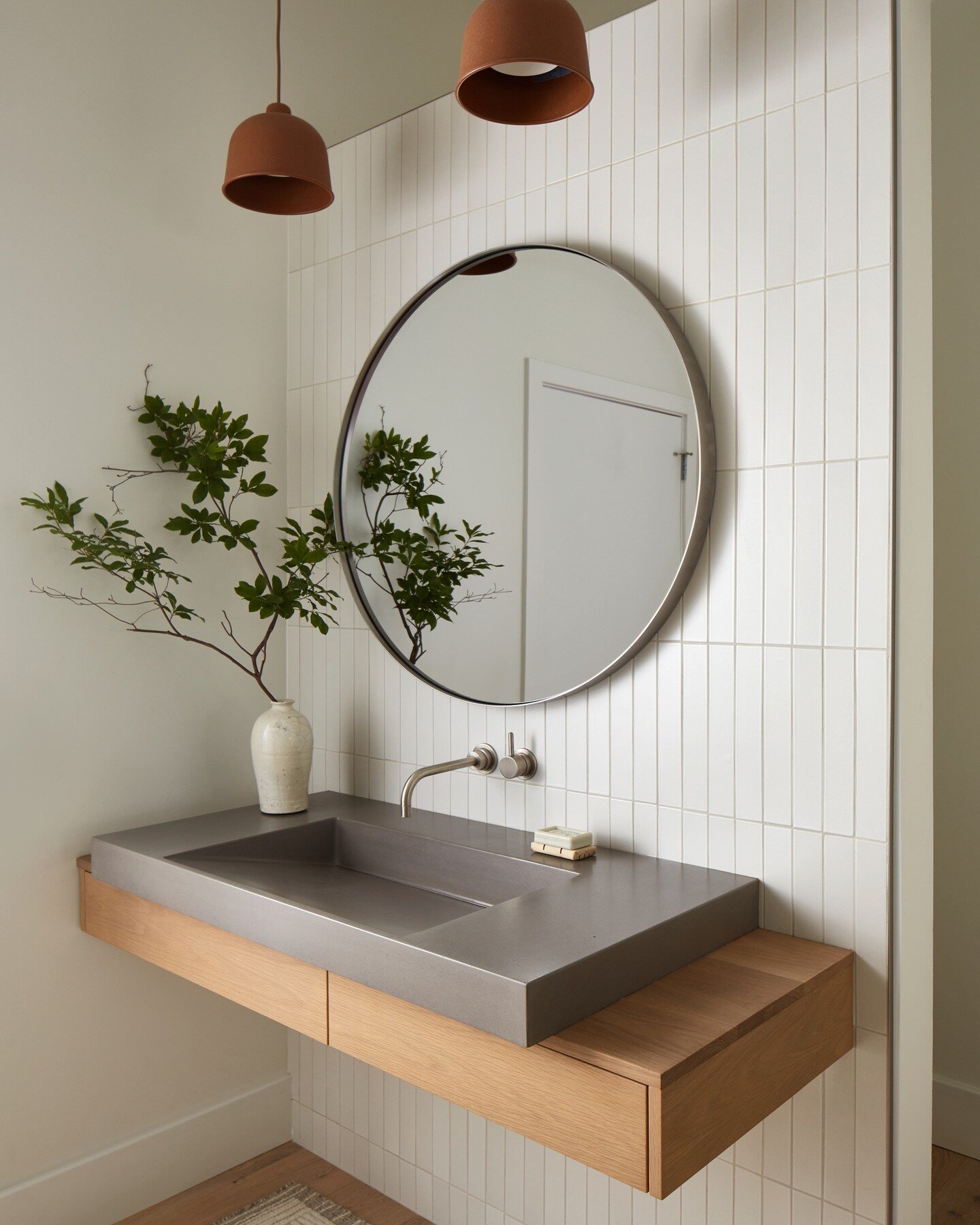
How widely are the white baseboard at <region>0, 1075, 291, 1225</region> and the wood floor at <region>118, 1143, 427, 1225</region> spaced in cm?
3

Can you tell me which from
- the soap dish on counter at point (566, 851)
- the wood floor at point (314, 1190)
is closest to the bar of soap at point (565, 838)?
the soap dish on counter at point (566, 851)

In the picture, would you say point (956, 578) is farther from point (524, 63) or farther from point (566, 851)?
point (524, 63)

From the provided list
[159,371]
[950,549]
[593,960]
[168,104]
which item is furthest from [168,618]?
[950,549]

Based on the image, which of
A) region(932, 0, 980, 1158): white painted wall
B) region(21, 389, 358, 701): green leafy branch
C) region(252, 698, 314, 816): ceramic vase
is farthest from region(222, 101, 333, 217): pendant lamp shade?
region(932, 0, 980, 1158): white painted wall

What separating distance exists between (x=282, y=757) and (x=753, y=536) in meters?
1.09

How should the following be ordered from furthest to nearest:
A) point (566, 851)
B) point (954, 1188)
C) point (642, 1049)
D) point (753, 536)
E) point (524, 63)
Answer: point (954, 1188) < point (566, 851) < point (753, 536) < point (524, 63) < point (642, 1049)

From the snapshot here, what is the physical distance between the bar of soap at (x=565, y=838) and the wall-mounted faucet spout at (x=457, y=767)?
0.66ft

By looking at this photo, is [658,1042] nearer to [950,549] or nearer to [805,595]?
[805,595]

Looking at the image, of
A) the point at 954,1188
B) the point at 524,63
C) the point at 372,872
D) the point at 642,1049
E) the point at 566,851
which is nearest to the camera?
the point at 642,1049

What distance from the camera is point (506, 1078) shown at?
1286 millimetres

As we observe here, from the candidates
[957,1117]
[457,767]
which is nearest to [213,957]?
[457,767]

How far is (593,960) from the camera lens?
1.27m

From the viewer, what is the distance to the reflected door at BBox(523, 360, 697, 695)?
167 centimetres

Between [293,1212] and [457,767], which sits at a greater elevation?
[457,767]
